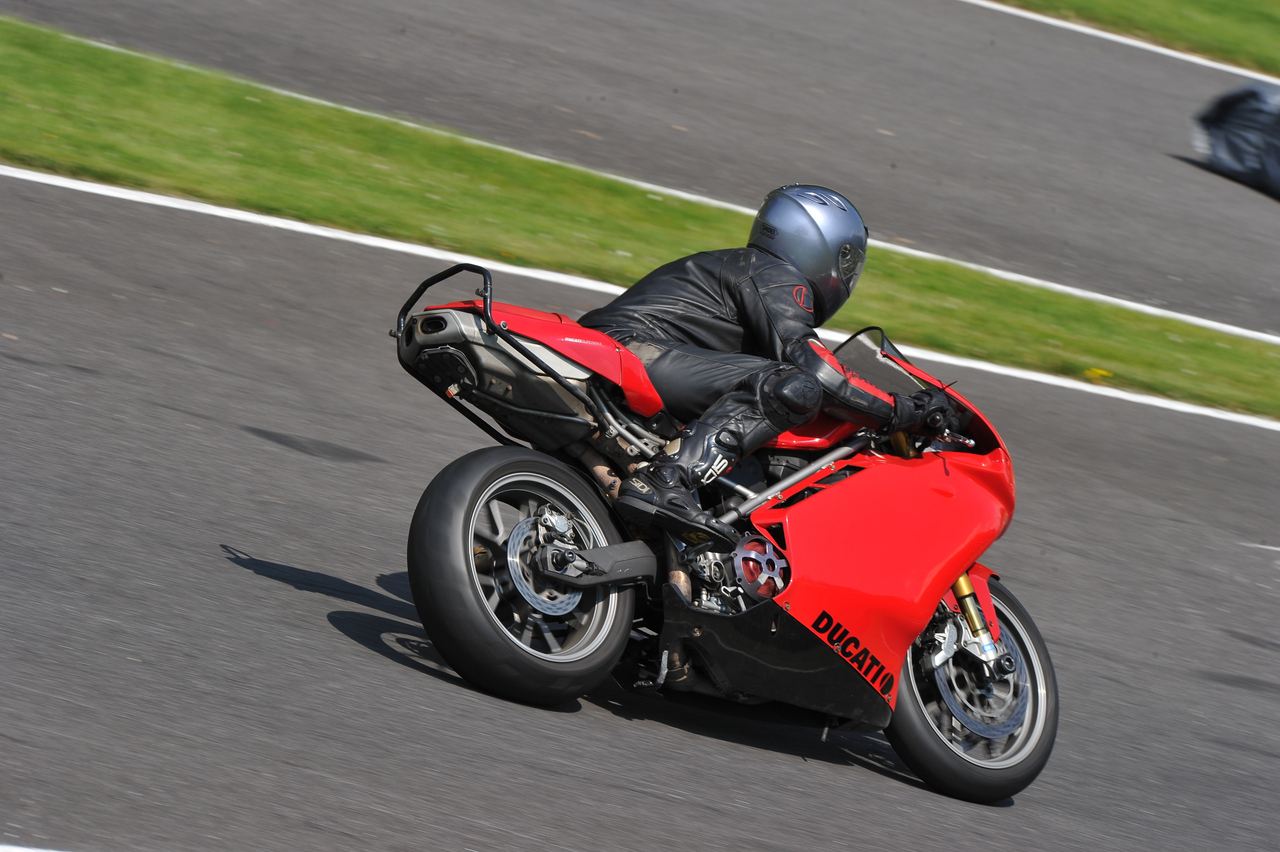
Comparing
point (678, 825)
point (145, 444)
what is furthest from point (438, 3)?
point (678, 825)

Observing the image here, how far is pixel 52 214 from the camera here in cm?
827

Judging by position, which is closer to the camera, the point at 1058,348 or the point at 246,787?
the point at 246,787

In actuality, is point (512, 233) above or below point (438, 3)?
below

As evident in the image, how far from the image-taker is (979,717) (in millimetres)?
4871

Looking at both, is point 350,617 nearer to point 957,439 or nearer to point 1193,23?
point 957,439

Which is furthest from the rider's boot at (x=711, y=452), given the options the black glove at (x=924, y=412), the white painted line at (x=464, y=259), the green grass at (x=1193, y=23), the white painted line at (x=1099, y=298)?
the green grass at (x=1193, y=23)

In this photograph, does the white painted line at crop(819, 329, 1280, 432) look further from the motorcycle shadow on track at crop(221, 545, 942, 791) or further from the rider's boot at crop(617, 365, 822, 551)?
the rider's boot at crop(617, 365, 822, 551)

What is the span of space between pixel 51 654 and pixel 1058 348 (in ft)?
26.2

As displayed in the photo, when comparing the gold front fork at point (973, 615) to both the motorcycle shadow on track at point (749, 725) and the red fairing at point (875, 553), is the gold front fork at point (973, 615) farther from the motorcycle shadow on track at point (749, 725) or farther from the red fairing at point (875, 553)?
the motorcycle shadow on track at point (749, 725)

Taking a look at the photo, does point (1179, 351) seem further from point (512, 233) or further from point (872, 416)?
point (872, 416)

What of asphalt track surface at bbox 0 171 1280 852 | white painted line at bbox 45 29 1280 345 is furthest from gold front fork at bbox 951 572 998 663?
white painted line at bbox 45 29 1280 345

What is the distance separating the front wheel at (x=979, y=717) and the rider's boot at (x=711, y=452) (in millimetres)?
855

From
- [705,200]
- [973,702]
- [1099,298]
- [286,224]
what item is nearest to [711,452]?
[973,702]

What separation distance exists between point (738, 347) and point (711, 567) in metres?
0.85
